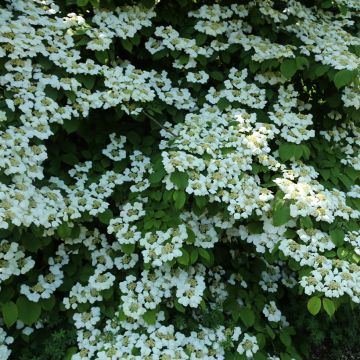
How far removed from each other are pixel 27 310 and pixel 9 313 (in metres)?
0.10

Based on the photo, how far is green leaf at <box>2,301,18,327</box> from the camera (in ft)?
7.66

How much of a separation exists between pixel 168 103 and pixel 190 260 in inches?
37.6

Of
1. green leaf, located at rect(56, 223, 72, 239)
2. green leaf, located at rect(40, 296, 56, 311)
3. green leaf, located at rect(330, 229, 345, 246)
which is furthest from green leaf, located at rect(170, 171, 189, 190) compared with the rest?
green leaf, located at rect(40, 296, 56, 311)

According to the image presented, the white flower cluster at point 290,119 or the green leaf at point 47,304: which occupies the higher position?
the white flower cluster at point 290,119

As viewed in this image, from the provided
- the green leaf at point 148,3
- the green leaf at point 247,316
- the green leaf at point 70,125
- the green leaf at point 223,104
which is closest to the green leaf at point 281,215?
the green leaf at point 247,316

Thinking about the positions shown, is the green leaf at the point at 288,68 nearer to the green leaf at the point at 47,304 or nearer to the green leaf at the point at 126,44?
the green leaf at the point at 126,44

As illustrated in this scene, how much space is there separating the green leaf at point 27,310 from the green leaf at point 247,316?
1.10 m

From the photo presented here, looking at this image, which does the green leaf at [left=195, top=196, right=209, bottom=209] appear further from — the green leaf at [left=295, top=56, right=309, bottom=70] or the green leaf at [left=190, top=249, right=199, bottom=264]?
the green leaf at [left=295, top=56, right=309, bottom=70]

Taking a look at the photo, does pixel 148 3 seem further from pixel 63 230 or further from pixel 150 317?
pixel 150 317

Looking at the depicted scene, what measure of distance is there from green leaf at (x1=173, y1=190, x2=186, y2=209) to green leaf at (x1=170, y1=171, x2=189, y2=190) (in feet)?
0.10

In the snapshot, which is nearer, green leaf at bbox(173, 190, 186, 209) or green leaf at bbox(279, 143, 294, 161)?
green leaf at bbox(173, 190, 186, 209)

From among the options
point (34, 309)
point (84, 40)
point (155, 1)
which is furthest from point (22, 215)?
point (155, 1)

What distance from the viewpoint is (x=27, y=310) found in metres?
2.43

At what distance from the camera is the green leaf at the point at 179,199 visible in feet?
7.59
